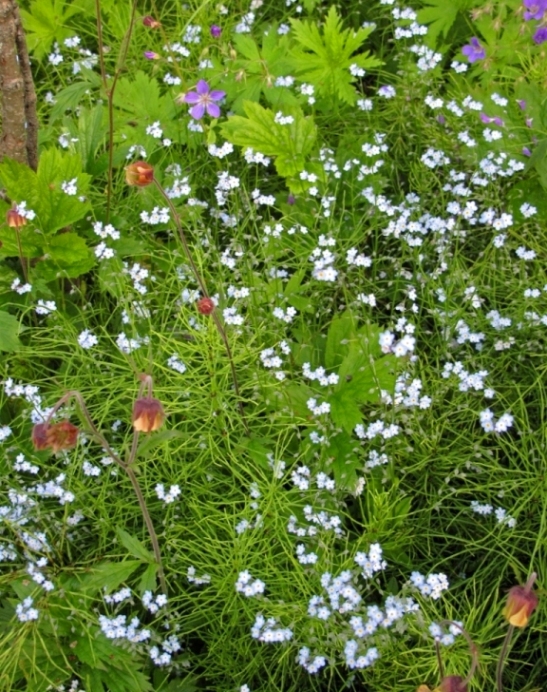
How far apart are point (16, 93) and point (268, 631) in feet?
5.08

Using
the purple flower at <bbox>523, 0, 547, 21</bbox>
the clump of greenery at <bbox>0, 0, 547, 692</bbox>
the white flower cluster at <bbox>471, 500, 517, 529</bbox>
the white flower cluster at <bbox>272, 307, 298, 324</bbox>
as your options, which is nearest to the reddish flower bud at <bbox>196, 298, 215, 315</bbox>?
the clump of greenery at <bbox>0, 0, 547, 692</bbox>

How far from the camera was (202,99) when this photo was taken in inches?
91.9

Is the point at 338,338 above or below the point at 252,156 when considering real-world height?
below

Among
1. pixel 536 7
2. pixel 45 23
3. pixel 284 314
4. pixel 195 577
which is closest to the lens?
pixel 195 577

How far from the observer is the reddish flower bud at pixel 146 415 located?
4.69ft

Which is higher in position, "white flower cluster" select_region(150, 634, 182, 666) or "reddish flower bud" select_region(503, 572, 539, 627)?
"reddish flower bud" select_region(503, 572, 539, 627)

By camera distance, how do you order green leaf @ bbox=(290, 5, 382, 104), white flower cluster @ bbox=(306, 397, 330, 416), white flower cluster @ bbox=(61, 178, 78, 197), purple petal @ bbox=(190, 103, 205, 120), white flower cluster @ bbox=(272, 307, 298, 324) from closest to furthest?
white flower cluster @ bbox=(306, 397, 330, 416) → white flower cluster @ bbox=(272, 307, 298, 324) → white flower cluster @ bbox=(61, 178, 78, 197) → purple petal @ bbox=(190, 103, 205, 120) → green leaf @ bbox=(290, 5, 382, 104)

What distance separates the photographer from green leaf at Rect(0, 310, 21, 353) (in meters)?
2.03

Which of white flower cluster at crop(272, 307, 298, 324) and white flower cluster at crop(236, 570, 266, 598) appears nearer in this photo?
white flower cluster at crop(236, 570, 266, 598)

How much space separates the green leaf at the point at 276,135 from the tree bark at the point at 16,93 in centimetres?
57

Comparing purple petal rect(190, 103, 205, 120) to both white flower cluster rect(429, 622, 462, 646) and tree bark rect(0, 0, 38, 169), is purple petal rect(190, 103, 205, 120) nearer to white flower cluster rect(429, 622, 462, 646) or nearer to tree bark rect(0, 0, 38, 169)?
tree bark rect(0, 0, 38, 169)

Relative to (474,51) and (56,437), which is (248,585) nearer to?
(56,437)

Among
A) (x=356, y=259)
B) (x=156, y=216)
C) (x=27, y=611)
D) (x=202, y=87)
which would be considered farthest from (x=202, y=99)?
(x=27, y=611)

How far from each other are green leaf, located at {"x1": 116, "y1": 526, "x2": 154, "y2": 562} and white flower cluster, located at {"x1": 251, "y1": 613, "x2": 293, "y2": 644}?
279mm
